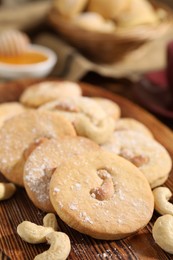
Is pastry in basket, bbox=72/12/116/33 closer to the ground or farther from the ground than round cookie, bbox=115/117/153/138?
farther from the ground

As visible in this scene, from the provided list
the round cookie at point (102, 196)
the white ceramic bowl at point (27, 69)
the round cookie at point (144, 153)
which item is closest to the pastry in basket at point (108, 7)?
the white ceramic bowl at point (27, 69)

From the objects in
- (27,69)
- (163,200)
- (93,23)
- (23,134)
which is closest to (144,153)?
(163,200)

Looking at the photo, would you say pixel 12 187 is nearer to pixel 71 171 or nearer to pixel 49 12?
pixel 71 171

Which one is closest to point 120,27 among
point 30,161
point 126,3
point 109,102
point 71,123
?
point 126,3

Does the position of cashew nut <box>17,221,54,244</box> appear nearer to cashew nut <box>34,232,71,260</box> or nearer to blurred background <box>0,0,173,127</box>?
cashew nut <box>34,232,71,260</box>

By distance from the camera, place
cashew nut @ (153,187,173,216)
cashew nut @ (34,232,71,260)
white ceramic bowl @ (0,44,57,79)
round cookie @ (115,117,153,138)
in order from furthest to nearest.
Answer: white ceramic bowl @ (0,44,57,79), round cookie @ (115,117,153,138), cashew nut @ (153,187,173,216), cashew nut @ (34,232,71,260)

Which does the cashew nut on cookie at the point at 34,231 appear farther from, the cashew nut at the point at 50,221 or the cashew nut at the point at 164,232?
the cashew nut at the point at 164,232

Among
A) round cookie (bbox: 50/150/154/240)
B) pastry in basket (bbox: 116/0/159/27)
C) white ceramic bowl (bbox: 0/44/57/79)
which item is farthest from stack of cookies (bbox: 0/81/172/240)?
pastry in basket (bbox: 116/0/159/27)
